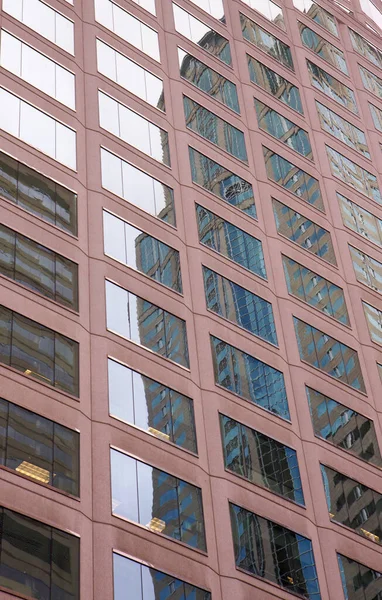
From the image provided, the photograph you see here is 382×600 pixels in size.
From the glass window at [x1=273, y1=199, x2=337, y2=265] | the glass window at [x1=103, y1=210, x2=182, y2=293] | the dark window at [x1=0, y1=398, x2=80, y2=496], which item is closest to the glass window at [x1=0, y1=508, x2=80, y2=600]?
the dark window at [x1=0, y1=398, x2=80, y2=496]

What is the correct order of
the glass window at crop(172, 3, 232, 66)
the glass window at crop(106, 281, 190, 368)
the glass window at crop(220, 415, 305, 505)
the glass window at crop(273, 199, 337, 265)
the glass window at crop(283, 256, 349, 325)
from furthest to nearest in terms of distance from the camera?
the glass window at crop(172, 3, 232, 66), the glass window at crop(273, 199, 337, 265), the glass window at crop(283, 256, 349, 325), the glass window at crop(106, 281, 190, 368), the glass window at crop(220, 415, 305, 505)

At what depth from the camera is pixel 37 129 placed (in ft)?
159

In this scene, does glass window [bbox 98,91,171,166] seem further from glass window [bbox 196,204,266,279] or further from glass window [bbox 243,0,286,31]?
glass window [bbox 243,0,286,31]

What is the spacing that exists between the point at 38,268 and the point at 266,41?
31297 mm

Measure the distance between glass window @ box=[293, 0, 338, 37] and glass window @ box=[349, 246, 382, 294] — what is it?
21762 mm

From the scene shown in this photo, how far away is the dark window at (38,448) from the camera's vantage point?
37125mm

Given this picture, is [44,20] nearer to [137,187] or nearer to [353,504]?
[137,187]

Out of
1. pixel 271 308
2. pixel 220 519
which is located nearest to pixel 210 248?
pixel 271 308

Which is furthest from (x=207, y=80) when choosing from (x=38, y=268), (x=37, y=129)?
(x=38, y=268)

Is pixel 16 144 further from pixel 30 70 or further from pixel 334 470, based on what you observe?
pixel 334 470

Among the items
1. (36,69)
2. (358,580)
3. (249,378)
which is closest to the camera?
(358,580)

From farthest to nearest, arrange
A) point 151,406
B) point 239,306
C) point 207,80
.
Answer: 1. point 207,80
2. point 239,306
3. point 151,406

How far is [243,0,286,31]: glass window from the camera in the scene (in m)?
70.2

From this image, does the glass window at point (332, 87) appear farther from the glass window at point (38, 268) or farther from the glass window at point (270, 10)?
the glass window at point (38, 268)
